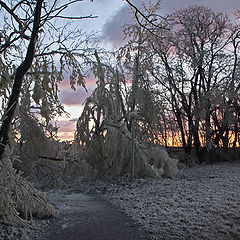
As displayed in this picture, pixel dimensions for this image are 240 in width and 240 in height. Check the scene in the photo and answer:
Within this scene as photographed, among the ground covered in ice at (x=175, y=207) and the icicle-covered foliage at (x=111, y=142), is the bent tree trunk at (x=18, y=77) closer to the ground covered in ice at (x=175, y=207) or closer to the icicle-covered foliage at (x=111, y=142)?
the ground covered in ice at (x=175, y=207)

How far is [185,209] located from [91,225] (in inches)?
72.2

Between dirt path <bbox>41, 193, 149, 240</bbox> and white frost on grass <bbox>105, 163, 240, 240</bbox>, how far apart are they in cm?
22

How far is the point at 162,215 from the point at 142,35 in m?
8.42

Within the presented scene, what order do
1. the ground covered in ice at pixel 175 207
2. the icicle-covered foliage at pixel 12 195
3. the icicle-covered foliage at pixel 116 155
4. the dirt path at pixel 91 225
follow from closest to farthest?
1. the icicle-covered foliage at pixel 12 195
2. the dirt path at pixel 91 225
3. the ground covered in ice at pixel 175 207
4. the icicle-covered foliage at pixel 116 155

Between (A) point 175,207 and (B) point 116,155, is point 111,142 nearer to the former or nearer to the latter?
(B) point 116,155

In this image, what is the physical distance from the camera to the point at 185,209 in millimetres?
5613

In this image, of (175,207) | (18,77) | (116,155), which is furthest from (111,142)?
(18,77)

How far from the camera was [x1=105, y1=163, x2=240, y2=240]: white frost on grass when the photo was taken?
4.34m

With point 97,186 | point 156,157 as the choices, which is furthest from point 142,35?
point 97,186

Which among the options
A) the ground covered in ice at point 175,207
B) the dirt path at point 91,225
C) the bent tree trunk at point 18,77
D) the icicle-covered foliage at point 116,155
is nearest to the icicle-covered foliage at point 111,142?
the icicle-covered foliage at point 116,155

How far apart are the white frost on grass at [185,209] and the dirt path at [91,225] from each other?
0.22 m

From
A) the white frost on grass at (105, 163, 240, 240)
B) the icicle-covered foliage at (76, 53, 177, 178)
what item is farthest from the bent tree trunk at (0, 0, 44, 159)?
the icicle-covered foliage at (76, 53, 177, 178)

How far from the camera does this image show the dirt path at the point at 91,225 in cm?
414

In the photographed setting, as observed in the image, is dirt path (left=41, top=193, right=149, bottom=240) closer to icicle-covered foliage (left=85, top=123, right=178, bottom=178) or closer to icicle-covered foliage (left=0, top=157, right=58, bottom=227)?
icicle-covered foliage (left=0, top=157, right=58, bottom=227)
